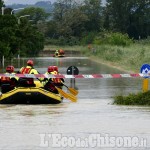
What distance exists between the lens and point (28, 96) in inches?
769

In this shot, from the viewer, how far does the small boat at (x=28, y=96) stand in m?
19.5

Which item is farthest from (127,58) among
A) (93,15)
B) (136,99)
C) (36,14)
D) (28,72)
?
(36,14)

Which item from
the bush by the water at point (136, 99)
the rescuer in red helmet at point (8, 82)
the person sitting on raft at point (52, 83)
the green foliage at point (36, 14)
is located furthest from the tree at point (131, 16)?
the bush by the water at point (136, 99)

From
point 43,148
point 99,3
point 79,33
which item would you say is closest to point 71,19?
point 79,33

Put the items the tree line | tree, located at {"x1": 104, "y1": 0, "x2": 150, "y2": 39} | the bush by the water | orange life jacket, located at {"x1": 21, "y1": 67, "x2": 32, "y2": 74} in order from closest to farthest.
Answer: the bush by the water, orange life jacket, located at {"x1": 21, "y1": 67, "x2": 32, "y2": 74}, tree, located at {"x1": 104, "y1": 0, "x2": 150, "y2": 39}, the tree line

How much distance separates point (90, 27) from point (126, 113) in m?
144

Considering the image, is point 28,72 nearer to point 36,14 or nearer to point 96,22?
point 96,22

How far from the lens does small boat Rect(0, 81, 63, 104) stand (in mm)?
19547

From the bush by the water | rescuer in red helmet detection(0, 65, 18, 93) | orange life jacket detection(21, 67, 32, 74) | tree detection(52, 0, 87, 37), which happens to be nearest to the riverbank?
rescuer in red helmet detection(0, 65, 18, 93)

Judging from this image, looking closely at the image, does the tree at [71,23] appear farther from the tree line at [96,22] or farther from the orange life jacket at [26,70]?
the orange life jacket at [26,70]

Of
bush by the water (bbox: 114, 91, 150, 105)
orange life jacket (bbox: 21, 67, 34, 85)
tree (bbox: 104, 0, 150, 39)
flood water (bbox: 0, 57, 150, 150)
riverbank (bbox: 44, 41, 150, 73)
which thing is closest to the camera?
flood water (bbox: 0, 57, 150, 150)

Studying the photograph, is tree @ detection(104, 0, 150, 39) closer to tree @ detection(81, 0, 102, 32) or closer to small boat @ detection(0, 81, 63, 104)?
tree @ detection(81, 0, 102, 32)

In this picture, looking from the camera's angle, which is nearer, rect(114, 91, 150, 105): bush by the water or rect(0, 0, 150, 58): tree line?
rect(114, 91, 150, 105): bush by the water

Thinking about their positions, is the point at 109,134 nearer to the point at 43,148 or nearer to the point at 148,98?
the point at 43,148
